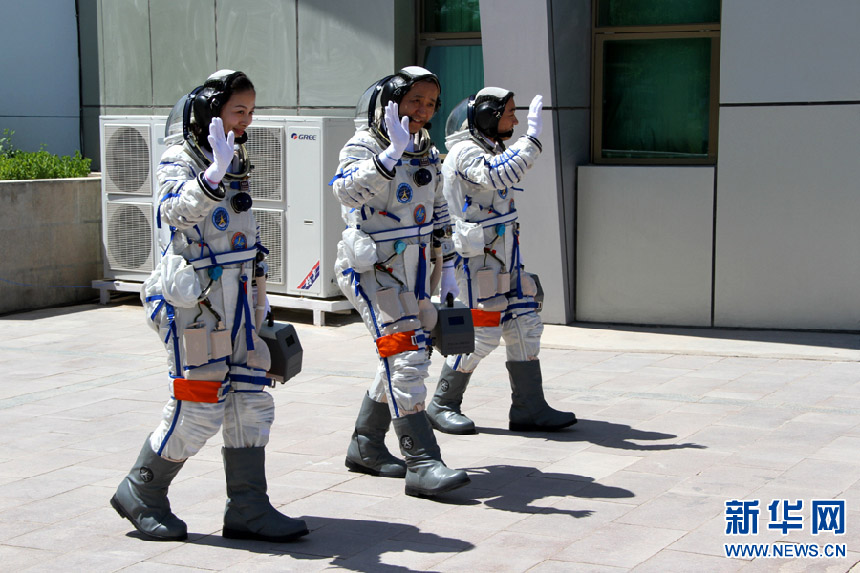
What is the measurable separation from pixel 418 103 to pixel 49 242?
7290 millimetres

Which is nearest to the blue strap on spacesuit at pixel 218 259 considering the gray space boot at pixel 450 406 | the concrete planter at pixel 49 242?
the gray space boot at pixel 450 406

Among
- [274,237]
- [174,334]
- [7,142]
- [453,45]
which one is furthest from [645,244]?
[7,142]

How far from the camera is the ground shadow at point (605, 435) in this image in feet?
21.5

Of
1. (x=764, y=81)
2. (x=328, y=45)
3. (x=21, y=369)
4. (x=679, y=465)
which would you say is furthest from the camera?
(x=328, y=45)

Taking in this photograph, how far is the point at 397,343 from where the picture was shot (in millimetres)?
5664

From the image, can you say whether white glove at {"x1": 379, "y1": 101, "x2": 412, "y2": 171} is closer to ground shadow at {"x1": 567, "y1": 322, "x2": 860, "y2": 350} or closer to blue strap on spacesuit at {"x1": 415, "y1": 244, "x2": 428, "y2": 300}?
blue strap on spacesuit at {"x1": 415, "y1": 244, "x2": 428, "y2": 300}

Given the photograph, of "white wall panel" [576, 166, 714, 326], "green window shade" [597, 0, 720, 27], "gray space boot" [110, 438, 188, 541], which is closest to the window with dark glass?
"green window shade" [597, 0, 720, 27]

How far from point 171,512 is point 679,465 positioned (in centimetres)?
272

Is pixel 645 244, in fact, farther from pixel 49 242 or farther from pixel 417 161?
pixel 49 242

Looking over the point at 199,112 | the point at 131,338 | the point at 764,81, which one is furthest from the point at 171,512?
the point at 764,81

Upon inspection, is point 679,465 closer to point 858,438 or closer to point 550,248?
point 858,438

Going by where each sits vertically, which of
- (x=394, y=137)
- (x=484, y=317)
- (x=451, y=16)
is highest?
(x=451, y=16)

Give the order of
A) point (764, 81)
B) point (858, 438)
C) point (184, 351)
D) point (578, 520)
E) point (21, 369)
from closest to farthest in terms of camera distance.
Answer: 1. point (184, 351)
2. point (578, 520)
3. point (858, 438)
4. point (21, 369)
5. point (764, 81)

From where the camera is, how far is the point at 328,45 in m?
11.6
